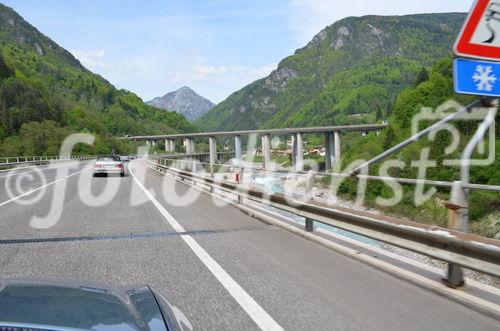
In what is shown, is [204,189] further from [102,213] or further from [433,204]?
[433,204]

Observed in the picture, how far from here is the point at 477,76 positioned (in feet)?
14.5

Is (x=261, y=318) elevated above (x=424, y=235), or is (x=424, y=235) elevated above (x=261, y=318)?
(x=424, y=235)

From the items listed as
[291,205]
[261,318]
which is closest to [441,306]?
[261,318]

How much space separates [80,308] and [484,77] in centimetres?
366

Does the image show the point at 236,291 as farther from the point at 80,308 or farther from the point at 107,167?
the point at 107,167

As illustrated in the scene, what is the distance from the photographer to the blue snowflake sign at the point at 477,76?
4.40 m

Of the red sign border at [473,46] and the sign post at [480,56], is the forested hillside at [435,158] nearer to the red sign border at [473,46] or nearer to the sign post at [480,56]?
the sign post at [480,56]

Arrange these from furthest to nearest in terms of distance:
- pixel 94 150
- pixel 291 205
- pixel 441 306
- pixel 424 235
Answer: pixel 94 150 → pixel 291 205 → pixel 424 235 → pixel 441 306

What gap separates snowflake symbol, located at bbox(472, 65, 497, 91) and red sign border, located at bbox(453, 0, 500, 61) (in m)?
0.10

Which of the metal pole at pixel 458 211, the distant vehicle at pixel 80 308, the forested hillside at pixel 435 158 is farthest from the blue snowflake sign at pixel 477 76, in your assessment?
the distant vehicle at pixel 80 308

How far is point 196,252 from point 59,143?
394 feet

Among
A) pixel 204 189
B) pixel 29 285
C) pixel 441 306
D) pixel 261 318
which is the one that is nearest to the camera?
pixel 29 285

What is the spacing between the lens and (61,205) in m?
15.5

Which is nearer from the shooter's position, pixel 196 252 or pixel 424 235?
pixel 424 235
